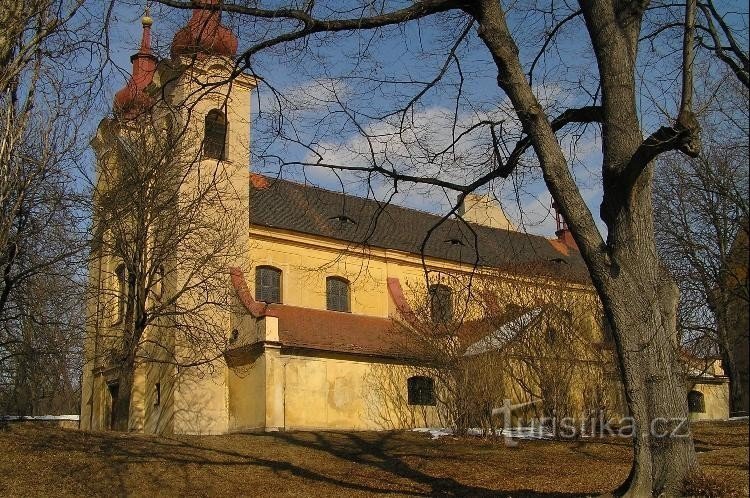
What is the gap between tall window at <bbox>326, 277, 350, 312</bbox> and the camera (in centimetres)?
2833

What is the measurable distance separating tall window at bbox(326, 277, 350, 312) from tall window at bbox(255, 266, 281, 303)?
1.97 metres

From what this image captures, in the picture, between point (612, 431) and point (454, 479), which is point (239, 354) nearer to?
point (612, 431)

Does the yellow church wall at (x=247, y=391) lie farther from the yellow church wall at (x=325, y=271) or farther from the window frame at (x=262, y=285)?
the yellow church wall at (x=325, y=271)

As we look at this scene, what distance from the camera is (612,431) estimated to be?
18812mm

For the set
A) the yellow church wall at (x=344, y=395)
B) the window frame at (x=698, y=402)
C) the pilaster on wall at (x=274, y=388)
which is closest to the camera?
the pilaster on wall at (x=274, y=388)

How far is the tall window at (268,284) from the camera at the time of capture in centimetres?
2683

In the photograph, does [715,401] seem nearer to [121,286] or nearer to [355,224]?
[355,224]

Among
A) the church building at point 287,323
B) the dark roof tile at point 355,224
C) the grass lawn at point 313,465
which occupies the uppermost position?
the dark roof tile at point 355,224

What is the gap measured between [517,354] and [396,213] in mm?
15954

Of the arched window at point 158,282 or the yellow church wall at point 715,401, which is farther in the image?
the yellow church wall at point 715,401

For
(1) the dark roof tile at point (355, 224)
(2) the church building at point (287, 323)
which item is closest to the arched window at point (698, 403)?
(2) the church building at point (287, 323)

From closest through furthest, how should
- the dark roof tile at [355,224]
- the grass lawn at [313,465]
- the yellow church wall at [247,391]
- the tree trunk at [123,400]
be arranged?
the grass lawn at [313,465] → the tree trunk at [123,400] → the yellow church wall at [247,391] → the dark roof tile at [355,224]

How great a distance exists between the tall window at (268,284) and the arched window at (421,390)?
241 inches

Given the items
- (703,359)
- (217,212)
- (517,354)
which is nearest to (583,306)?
(517,354)
